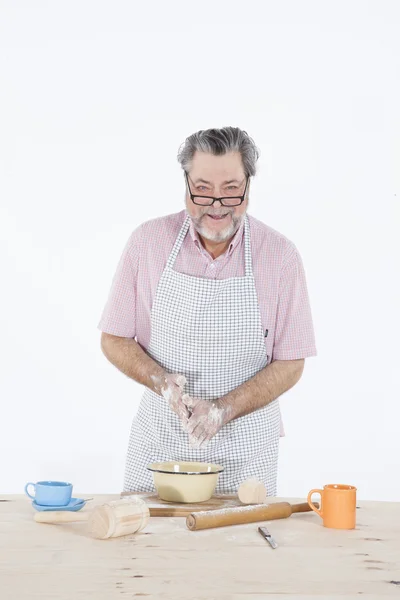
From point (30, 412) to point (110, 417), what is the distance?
1.52 ft

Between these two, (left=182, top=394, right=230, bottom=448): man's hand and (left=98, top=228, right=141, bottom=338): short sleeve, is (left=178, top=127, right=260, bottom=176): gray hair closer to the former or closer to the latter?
(left=98, top=228, right=141, bottom=338): short sleeve

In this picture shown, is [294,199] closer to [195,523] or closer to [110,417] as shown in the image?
[110,417]

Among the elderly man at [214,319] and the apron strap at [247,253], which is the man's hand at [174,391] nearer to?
the elderly man at [214,319]

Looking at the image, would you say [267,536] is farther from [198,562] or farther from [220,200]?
[220,200]

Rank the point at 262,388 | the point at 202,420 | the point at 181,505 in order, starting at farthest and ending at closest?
the point at 262,388
the point at 202,420
the point at 181,505

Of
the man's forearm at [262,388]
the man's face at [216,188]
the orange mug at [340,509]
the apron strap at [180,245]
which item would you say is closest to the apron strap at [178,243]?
the apron strap at [180,245]

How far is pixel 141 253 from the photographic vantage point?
2.95 meters

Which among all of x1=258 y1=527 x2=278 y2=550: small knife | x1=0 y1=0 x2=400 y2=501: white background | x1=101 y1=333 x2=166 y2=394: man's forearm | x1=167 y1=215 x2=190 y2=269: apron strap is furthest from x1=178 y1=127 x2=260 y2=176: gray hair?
x1=0 y1=0 x2=400 y2=501: white background

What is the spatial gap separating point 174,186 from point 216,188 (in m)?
2.04

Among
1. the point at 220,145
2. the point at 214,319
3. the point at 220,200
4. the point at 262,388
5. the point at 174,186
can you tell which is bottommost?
the point at 262,388

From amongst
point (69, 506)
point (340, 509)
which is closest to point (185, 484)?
point (69, 506)

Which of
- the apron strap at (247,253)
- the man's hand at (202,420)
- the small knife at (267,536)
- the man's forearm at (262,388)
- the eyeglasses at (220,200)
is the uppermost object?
the eyeglasses at (220,200)

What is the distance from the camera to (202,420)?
2596 millimetres

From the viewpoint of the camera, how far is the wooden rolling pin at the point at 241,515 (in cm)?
198
